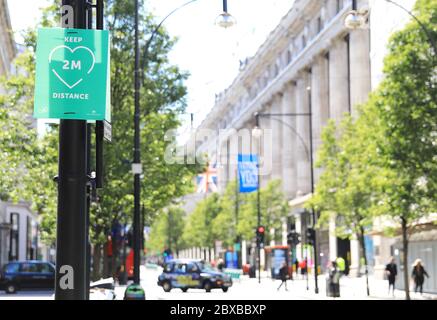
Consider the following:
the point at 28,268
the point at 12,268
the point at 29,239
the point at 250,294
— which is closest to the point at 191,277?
the point at 250,294

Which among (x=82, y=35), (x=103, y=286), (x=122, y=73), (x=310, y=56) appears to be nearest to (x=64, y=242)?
(x=82, y=35)

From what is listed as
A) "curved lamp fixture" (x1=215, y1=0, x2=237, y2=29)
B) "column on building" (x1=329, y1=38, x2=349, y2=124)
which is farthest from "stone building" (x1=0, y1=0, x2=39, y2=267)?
"curved lamp fixture" (x1=215, y1=0, x2=237, y2=29)

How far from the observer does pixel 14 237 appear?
75.9 m

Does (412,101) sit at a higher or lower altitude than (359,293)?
higher

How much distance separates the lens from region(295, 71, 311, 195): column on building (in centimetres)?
7912

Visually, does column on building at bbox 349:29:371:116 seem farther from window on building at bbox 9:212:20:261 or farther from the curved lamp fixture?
the curved lamp fixture

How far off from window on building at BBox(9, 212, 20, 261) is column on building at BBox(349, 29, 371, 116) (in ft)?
109

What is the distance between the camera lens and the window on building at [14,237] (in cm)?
7281

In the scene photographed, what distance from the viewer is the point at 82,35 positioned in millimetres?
6027

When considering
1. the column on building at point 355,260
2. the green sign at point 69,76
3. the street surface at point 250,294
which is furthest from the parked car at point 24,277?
the green sign at point 69,76

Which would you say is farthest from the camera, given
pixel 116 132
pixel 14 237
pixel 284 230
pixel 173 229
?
pixel 173 229

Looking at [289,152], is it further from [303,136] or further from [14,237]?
[14,237]

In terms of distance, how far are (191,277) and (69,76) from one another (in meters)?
35.9
